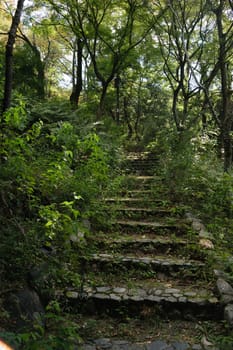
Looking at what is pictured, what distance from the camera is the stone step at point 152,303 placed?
3.12m

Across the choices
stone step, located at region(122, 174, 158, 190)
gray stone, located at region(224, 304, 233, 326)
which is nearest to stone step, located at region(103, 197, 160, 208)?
stone step, located at region(122, 174, 158, 190)

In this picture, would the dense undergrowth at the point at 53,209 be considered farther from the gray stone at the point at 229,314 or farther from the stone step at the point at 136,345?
the gray stone at the point at 229,314

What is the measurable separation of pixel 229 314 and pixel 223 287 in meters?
0.41

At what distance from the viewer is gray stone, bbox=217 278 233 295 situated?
3.15 metres

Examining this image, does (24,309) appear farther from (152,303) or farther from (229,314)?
(229,314)

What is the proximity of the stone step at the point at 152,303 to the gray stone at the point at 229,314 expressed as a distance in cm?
12

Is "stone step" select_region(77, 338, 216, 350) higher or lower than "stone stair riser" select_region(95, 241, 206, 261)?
lower

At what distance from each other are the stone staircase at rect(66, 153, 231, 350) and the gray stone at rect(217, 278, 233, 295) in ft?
0.24

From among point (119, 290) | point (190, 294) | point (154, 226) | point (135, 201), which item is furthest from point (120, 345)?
point (135, 201)

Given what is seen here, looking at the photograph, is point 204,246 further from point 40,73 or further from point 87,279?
point 40,73

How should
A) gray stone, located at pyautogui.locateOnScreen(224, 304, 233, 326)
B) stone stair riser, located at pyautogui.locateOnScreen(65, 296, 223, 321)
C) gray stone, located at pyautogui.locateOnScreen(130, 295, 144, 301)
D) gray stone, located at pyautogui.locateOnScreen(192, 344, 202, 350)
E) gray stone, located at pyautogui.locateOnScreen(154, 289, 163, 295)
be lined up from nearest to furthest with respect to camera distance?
gray stone, located at pyautogui.locateOnScreen(192, 344, 202, 350)
gray stone, located at pyautogui.locateOnScreen(224, 304, 233, 326)
stone stair riser, located at pyautogui.locateOnScreen(65, 296, 223, 321)
gray stone, located at pyautogui.locateOnScreen(130, 295, 144, 301)
gray stone, located at pyautogui.locateOnScreen(154, 289, 163, 295)

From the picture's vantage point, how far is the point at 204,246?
13.3 feet

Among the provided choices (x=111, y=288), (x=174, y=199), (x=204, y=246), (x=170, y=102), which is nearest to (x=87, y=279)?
(x=111, y=288)

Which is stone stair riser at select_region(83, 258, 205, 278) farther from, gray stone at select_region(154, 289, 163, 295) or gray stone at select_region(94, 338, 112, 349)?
gray stone at select_region(94, 338, 112, 349)
